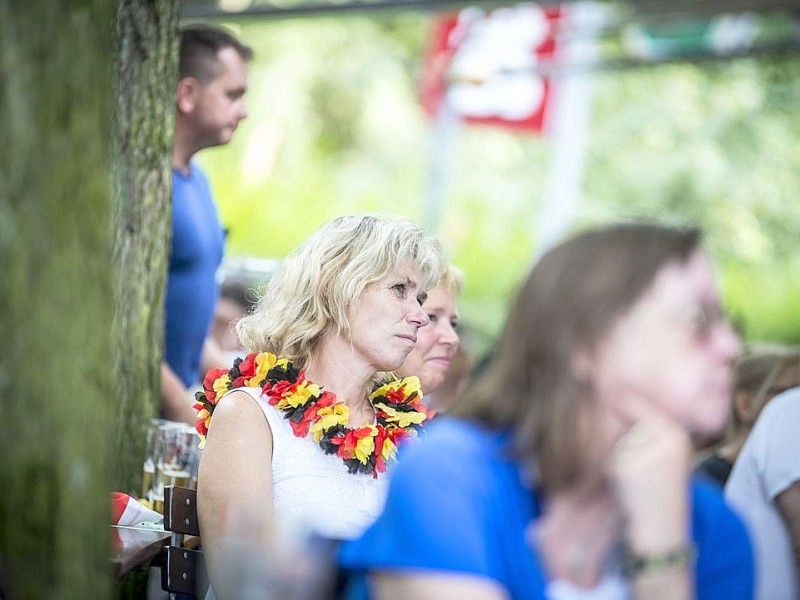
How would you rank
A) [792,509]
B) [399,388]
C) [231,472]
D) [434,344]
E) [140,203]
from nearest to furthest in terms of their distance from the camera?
[231,472] → [792,509] → [399,388] → [140,203] → [434,344]

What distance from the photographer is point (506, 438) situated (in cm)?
224

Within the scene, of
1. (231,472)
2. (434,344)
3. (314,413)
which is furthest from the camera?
(434,344)

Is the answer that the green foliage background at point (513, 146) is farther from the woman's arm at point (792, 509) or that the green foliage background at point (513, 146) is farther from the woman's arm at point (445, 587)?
the woman's arm at point (445, 587)

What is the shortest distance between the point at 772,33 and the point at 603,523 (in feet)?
52.1

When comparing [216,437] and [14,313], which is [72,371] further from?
[216,437]

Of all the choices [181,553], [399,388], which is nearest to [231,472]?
[181,553]

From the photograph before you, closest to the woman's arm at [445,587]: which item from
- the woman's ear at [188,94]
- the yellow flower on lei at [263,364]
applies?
the yellow flower on lei at [263,364]

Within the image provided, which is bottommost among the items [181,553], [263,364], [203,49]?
[181,553]

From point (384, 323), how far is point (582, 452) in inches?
59.7

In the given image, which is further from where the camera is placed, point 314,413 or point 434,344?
point 434,344

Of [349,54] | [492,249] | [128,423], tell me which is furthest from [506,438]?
[349,54]

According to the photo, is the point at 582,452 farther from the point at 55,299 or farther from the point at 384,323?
the point at 384,323

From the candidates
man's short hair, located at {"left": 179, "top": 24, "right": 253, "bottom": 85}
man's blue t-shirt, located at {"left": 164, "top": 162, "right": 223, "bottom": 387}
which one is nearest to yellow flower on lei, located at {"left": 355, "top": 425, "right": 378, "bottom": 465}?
man's blue t-shirt, located at {"left": 164, "top": 162, "right": 223, "bottom": 387}

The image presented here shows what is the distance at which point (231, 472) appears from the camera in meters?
3.20
